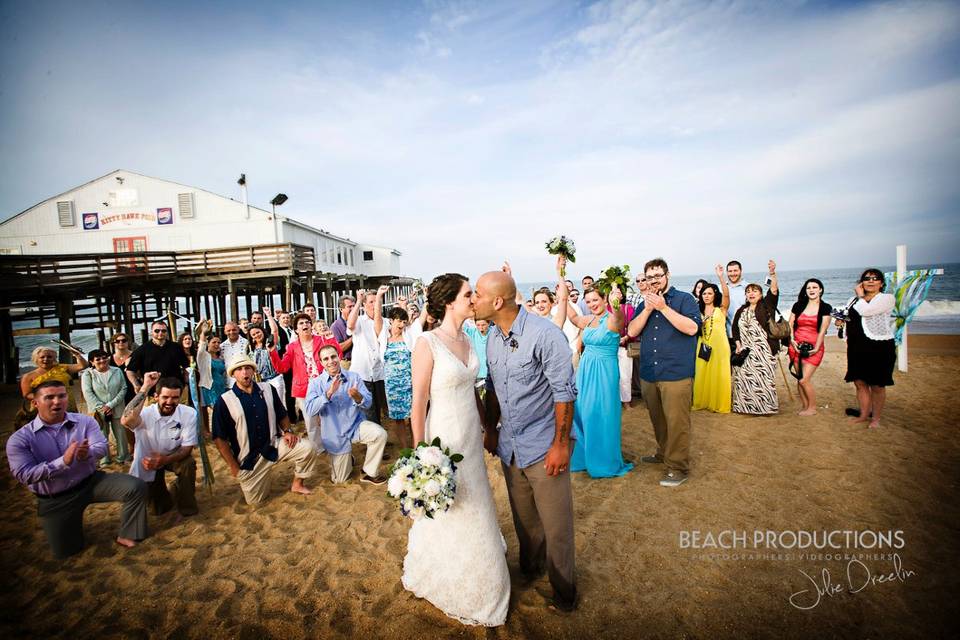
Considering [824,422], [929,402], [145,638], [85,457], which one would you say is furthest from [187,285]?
[929,402]

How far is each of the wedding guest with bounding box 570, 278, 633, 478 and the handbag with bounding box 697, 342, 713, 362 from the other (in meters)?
2.69

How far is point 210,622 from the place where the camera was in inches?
124

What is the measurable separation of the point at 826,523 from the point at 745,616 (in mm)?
1614

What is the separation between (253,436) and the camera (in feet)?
16.2

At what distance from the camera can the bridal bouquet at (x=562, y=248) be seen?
4793 mm

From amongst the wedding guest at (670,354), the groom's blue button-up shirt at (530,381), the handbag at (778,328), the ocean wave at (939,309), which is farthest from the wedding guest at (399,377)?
the ocean wave at (939,309)

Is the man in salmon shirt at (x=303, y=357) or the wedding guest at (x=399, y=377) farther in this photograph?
the man in salmon shirt at (x=303, y=357)

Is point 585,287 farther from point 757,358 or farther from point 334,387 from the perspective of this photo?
point 334,387

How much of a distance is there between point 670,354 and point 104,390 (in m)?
7.96

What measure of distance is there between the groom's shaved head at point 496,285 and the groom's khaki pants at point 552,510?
1132 millimetres

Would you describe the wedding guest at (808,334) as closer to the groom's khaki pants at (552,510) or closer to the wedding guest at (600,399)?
the wedding guest at (600,399)
